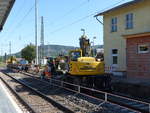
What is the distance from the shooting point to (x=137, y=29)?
1131 inches

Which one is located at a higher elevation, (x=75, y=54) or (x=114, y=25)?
(x=114, y=25)

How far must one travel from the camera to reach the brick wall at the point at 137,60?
81.1 feet

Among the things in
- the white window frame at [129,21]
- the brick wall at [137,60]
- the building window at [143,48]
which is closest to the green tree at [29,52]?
the white window frame at [129,21]

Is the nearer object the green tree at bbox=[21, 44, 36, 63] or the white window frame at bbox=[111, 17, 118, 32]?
the white window frame at bbox=[111, 17, 118, 32]

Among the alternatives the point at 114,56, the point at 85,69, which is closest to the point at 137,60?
the point at 85,69

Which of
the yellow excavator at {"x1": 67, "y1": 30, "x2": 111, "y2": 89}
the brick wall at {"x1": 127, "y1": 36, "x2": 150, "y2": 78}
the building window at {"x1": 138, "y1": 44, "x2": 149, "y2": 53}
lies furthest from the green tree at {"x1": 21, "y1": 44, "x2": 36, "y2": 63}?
the yellow excavator at {"x1": 67, "y1": 30, "x2": 111, "y2": 89}

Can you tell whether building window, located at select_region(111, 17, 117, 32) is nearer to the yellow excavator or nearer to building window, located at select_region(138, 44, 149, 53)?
building window, located at select_region(138, 44, 149, 53)

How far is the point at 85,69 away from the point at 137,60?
616cm

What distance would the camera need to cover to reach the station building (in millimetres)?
25203

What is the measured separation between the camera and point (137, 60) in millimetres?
25516

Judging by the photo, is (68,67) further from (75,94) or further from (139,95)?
(139,95)

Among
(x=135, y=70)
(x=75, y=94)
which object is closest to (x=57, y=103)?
(x=75, y=94)

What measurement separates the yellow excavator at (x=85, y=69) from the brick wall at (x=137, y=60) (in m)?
4.18

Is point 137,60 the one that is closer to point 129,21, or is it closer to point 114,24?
point 129,21
